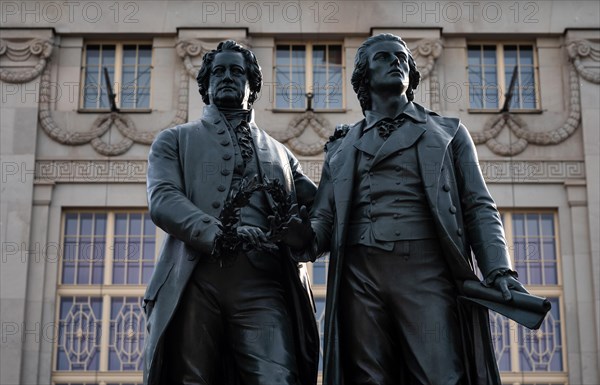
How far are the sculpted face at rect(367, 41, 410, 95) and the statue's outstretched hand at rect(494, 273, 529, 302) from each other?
1.50 m

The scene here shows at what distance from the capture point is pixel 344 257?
833 centimetres

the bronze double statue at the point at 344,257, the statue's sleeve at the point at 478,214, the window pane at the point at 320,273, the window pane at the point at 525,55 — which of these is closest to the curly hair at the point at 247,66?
the bronze double statue at the point at 344,257

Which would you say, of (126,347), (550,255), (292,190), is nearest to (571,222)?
(550,255)

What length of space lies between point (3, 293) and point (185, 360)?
61.5 ft

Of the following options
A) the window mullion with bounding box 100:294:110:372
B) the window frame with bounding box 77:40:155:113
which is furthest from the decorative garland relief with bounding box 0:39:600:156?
the window mullion with bounding box 100:294:110:372

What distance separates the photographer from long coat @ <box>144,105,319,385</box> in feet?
27.1

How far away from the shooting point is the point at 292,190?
8.97 m

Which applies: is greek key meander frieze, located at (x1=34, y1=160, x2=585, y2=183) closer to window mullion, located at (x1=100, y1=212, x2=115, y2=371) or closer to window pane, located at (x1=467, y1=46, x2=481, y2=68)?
window mullion, located at (x1=100, y1=212, x2=115, y2=371)

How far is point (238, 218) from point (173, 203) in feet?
1.46

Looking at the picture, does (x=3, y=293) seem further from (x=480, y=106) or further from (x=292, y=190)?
(x=292, y=190)

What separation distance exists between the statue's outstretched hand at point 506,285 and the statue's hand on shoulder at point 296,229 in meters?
1.19

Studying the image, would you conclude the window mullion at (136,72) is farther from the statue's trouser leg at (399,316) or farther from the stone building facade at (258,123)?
the statue's trouser leg at (399,316)

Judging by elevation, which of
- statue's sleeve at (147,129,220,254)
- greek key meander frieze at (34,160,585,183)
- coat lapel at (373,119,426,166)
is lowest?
statue's sleeve at (147,129,220,254)

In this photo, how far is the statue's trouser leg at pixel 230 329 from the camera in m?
8.23
